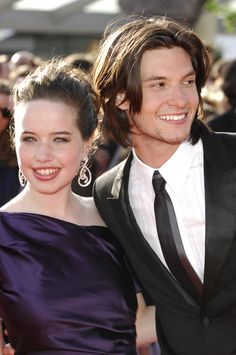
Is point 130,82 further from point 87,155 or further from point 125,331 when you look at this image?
point 125,331

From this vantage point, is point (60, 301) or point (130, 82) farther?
point (130, 82)

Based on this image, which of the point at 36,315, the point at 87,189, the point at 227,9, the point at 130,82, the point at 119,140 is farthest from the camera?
the point at 227,9

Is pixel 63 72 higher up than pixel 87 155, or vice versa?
pixel 63 72

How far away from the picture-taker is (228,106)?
6742 millimetres

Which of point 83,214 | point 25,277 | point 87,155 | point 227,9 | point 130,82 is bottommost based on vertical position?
point 25,277

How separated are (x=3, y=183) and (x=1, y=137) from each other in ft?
1.40

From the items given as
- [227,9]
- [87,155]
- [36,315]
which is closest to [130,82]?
[87,155]

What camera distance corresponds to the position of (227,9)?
15.4 metres

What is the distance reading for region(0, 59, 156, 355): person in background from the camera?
3.15 metres

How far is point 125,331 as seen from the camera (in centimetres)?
328

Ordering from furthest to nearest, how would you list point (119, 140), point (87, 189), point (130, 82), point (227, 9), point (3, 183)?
point (227, 9) < point (3, 183) < point (87, 189) < point (119, 140) < point (130, 82)

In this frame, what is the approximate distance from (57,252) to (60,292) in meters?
0.19

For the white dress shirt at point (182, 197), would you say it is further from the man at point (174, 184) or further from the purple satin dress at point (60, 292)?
the purple satin dress at point (60, 292)

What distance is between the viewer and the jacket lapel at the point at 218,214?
10.2 ft
